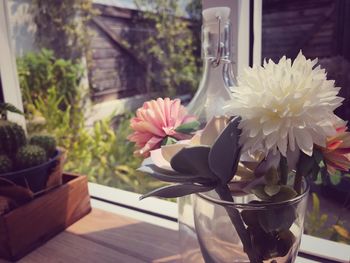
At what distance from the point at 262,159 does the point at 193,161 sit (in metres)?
0.10

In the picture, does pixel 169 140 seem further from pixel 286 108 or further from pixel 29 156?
pixel 29 156

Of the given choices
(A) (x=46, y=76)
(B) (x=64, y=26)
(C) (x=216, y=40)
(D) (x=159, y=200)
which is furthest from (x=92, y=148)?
(C) (x=216, y=40)

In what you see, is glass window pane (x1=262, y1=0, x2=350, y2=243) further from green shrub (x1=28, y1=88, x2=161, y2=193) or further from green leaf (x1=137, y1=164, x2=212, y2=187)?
green shrub (x1=28, y1=88, x2=161, y2=193)

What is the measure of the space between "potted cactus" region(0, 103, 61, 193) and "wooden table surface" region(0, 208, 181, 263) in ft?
Result: 0.40

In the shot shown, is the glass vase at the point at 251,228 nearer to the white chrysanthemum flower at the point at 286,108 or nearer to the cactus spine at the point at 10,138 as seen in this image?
the white chrysanthemum flower at the point at 286,108

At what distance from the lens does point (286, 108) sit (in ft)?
0.99

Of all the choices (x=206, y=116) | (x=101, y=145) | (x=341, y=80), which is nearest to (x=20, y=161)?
(x=206, y=116)

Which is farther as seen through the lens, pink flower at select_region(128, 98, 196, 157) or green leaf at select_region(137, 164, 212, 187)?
pink flower at select_region(128, 98, 196, 157)

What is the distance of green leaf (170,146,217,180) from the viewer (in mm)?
316

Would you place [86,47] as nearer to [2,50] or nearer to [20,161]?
[2,50]

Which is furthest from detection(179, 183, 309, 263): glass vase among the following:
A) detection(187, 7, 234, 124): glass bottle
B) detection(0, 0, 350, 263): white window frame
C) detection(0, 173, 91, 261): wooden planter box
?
detection(0, 173, 91, 261): wooden planter box

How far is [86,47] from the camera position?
2438mm

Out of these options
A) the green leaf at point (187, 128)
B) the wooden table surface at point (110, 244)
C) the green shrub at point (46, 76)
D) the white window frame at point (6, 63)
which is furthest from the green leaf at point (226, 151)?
the green shrub at point (46, 76)

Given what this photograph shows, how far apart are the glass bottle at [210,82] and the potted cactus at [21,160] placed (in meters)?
0.32
